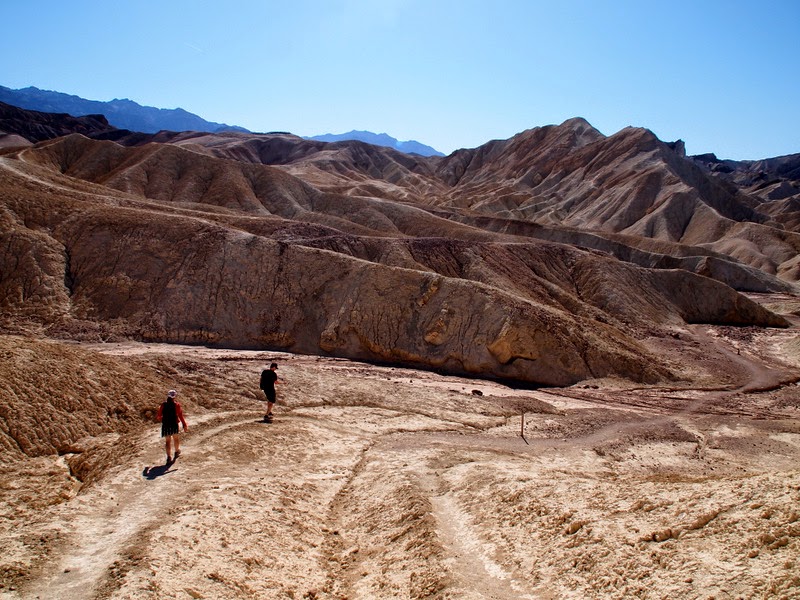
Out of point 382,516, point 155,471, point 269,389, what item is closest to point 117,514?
point 155,471

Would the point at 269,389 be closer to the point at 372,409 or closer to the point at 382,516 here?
the point at 372,409

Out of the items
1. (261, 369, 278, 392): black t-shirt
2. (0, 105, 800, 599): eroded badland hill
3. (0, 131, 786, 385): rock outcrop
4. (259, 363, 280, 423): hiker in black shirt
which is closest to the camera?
(0, 105, 800, 599): eroded badland hill

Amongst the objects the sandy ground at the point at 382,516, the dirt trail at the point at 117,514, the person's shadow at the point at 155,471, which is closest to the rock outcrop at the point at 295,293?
the sandy ground at the point at 382,516

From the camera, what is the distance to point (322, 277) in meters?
29.6

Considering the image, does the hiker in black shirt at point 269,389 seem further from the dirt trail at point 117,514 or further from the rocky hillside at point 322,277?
the rocky hillside at point 322,277

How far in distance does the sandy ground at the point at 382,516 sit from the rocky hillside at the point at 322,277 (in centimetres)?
1001

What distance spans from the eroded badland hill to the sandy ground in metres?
0.05

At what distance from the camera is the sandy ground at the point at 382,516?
6.26 meters

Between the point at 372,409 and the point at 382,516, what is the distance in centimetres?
816

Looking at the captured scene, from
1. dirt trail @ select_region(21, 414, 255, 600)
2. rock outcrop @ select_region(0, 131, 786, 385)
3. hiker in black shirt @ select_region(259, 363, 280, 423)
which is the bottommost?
dirt trail @ select_region(21, 414, 255, 600)

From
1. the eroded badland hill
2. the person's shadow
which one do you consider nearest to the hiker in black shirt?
the eroded badland hill

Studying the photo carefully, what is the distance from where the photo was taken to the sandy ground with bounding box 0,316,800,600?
246 inches

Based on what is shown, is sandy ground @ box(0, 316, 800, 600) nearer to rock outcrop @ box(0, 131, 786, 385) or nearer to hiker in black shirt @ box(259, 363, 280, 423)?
hiker in black shirt @ box(259, 363, 280, 423)

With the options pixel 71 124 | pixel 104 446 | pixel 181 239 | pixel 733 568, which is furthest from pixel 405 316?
pixel 71 124
